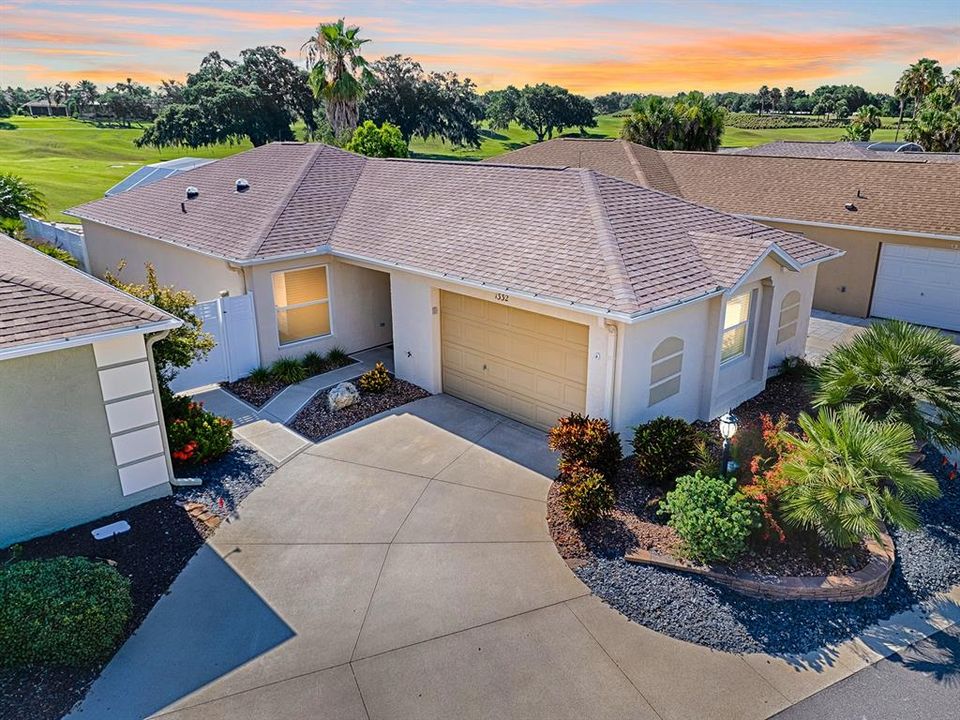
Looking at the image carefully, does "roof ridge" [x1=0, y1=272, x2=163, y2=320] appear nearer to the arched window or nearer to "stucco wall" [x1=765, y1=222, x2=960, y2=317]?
the arched window

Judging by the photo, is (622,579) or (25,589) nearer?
(25,589)

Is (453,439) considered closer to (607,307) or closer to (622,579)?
(607,307)

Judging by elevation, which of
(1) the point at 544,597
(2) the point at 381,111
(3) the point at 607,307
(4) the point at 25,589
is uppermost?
(2) the point at 381,111

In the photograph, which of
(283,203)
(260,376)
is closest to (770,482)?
(260,376)

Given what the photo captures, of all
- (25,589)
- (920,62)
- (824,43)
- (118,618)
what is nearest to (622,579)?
(118,618)

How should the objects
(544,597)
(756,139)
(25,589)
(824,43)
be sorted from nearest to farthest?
(25,589) → (544,597) → (824,43) → (756,139)

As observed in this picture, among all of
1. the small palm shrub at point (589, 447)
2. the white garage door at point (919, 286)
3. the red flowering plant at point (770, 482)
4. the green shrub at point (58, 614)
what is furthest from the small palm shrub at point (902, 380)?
the white garage door at point (919, 286)

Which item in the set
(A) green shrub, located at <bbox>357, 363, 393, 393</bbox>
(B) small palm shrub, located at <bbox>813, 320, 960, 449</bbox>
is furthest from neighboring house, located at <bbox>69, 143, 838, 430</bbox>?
(B) small palm shrub, located at <bbox>813, 320, 960, 449</bbox>
